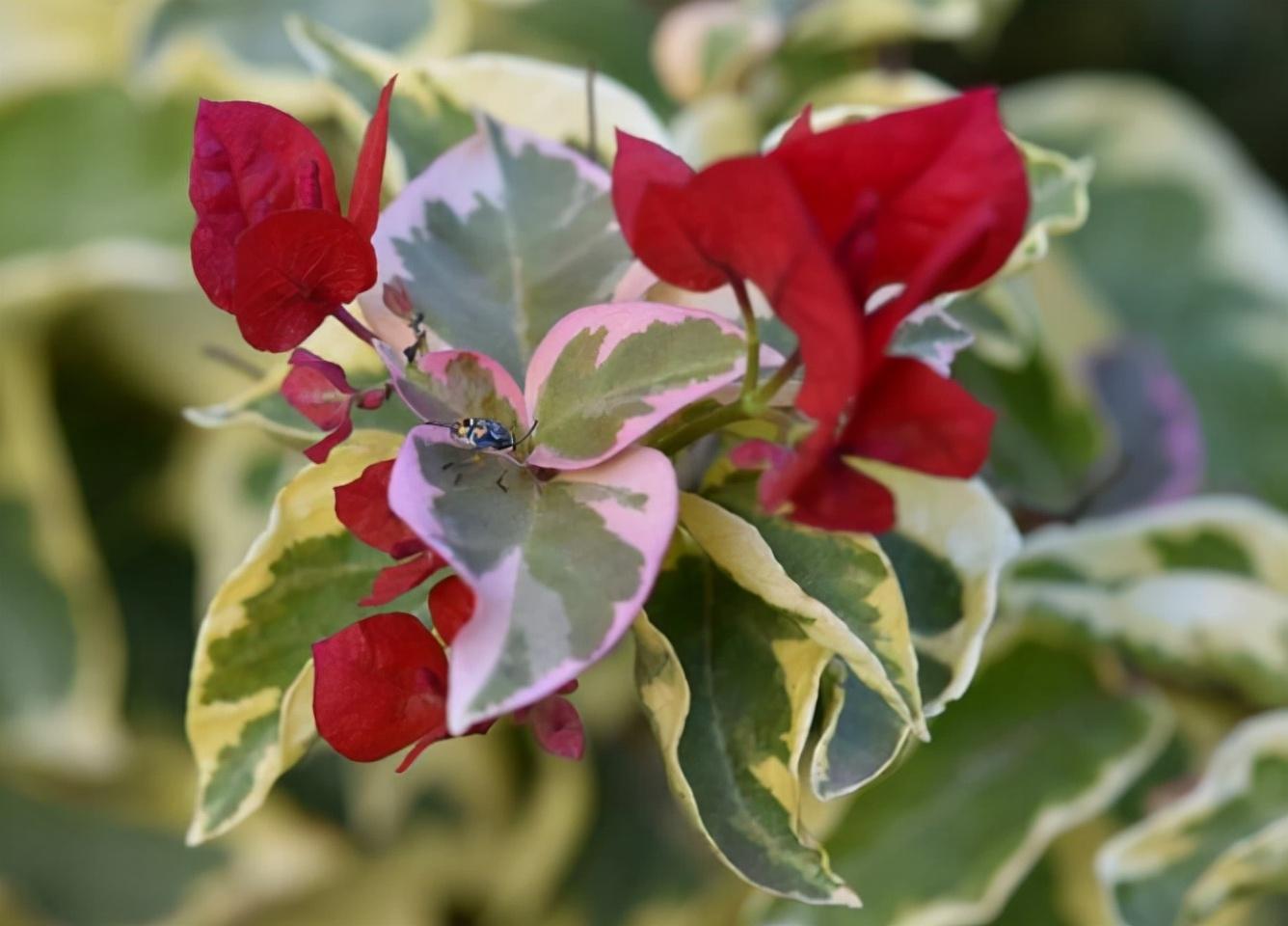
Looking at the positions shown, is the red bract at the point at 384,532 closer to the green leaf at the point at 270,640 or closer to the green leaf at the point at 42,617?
the green leaf at the point at 270,640

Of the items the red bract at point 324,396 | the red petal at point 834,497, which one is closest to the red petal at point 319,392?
the red bract at point 324,396

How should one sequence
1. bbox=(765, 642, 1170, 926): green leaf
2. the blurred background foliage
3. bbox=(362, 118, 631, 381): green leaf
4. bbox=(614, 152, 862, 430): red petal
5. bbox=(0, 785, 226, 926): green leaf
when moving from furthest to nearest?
bbox=(0, 785, 226, 926): green leaf
the blurred background foliage
bbox=(765, 642, 1170, 926): green leaf
bbox=(362, 118, 631, 381): green leaf
bbox=(614, 152, 862, 430): red petal

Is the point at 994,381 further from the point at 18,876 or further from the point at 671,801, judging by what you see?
the point at 18,876

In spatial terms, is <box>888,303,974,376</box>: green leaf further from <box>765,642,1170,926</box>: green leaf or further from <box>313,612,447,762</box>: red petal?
<box>765,642,1170,926</box>: green leaf

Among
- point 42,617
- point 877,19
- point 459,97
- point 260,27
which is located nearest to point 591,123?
point 459,97

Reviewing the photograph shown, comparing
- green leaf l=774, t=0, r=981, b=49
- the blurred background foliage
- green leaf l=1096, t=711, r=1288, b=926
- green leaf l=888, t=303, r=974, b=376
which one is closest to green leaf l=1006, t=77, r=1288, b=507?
the blurred background foliage

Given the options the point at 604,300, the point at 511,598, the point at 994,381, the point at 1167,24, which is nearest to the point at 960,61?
the point at 1167,24

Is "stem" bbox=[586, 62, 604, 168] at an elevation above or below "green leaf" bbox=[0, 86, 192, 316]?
above
